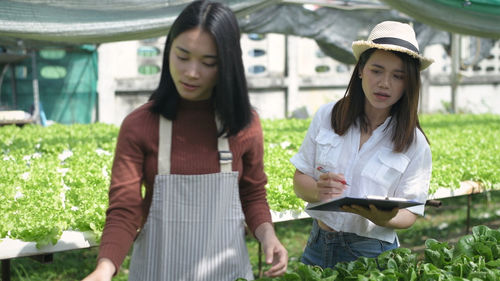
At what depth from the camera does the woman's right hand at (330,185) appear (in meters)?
2.38

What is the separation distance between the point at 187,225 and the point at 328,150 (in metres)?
0.87

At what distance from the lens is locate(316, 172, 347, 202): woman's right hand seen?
7.80 ft

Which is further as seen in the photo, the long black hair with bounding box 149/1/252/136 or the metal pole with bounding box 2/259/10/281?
the metal pole with bounding box 2/259/10/281

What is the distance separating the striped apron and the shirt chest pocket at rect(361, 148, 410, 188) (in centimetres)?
75

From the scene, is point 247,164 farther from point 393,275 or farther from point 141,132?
point 393,275

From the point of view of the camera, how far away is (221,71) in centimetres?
182

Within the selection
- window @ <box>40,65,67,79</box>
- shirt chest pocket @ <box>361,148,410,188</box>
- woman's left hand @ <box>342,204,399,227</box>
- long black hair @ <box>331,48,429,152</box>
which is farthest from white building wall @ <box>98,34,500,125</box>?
woman's left hand @ <box>342,204,399,227</box>

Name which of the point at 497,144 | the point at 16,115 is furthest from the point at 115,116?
the point at 497,144

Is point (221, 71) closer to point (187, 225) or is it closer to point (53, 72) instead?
point (187, 225)

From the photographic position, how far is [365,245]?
2.60 meters

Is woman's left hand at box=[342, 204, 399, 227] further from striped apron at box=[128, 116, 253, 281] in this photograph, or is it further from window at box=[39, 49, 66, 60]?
window at box=[39, 49, 66, 60]

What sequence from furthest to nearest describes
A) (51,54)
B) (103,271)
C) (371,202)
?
(51,54) → (371,202) → (103,271)

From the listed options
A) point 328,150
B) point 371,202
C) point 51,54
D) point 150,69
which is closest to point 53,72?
point 51,54

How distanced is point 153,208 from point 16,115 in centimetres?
724
